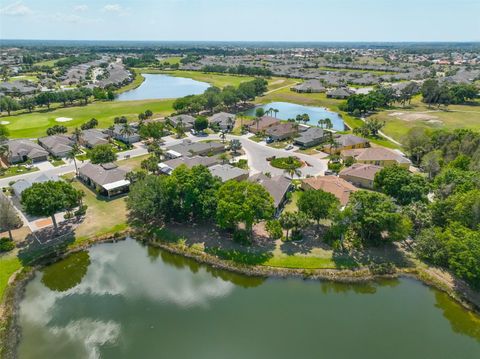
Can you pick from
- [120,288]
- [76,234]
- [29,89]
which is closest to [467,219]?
Answer: [120,288]

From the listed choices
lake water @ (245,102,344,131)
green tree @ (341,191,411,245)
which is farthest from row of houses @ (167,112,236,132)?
green tree @ (341,191,411,245)

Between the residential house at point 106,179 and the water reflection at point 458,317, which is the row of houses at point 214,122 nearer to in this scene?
the residential house at point 106,179

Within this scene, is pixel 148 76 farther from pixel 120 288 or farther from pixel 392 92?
pixel 120 288

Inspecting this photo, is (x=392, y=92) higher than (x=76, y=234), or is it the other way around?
(x=392, y=92)

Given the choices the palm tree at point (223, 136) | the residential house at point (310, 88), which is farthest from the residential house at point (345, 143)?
the residential house at point (310, 88)

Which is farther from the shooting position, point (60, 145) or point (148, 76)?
point (148, 76)

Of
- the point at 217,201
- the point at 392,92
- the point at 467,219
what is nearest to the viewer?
the point at 467,219

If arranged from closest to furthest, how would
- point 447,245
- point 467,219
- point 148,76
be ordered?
point 447,245, point 467,219, point 148,76

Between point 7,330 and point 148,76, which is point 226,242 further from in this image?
point 148,76
